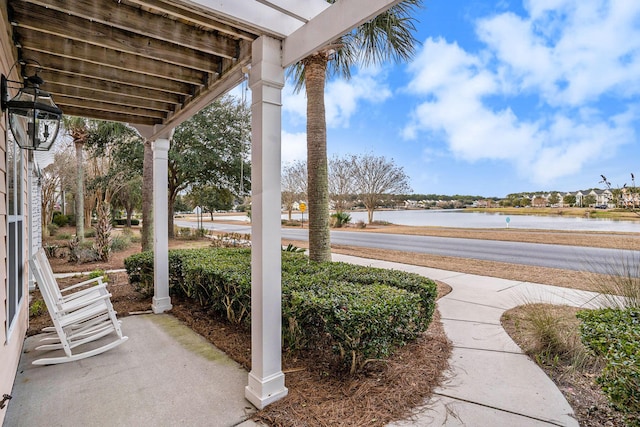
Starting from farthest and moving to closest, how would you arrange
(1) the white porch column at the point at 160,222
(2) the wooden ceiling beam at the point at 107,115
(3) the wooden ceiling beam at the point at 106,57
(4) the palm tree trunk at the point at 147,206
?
(4) the palm tree trunk at the point at 147,206
(1) the white porch column at the point at 160,222
(2) the wooden ceiling beam at the point at 107,115
(3) the wooden ceiling beam at the point at 106,57

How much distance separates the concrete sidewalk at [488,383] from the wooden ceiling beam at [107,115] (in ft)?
14.0

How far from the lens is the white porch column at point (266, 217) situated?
2.27 m

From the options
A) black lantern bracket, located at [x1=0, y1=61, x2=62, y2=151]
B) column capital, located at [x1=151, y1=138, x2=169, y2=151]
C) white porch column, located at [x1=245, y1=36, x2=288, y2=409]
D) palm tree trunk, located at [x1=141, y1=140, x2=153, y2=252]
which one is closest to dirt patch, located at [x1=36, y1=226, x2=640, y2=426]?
white porch column, located at [x1=245, y1=36, x2=288, y2=409]

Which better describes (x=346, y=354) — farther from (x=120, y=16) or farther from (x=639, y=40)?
(x=639, y=40)

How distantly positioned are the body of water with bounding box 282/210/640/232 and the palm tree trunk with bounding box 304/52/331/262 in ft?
59.2

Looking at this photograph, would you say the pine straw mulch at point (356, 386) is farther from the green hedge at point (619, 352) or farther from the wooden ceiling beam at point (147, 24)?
the wooden ceiling beam at point (147, 24)

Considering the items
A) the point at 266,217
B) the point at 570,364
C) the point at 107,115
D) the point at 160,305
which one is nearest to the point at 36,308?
the point at 160,305

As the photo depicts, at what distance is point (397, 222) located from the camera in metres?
28.0

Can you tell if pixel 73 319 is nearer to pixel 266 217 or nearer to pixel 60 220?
pixel 266 217

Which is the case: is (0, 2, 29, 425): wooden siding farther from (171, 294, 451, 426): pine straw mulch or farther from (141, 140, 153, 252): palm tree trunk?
(141, 140, 153, 252): palm tree trunk

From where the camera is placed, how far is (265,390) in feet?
7.43

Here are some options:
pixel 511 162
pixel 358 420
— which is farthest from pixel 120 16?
pixel 511 162

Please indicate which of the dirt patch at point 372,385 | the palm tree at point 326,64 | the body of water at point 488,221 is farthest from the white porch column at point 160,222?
the body of water at point 488,221

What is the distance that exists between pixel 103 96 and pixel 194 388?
9.80 feet
